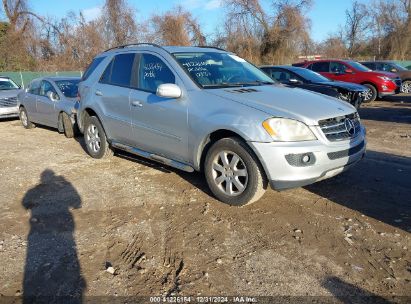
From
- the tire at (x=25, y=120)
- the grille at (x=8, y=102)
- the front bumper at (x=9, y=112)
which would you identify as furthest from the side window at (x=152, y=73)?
the grille at (x=8, y=102)

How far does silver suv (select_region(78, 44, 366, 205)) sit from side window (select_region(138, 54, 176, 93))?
0.05ft

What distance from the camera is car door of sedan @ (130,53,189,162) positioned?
4.99 meters

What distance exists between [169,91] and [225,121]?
85 cm

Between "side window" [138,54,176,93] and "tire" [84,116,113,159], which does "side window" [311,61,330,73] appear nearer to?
"tire" [84,116,113,159]

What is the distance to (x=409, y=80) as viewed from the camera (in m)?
18.9

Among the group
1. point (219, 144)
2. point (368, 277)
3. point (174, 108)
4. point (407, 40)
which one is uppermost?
point (407, 40)

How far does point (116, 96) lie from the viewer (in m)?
6.04

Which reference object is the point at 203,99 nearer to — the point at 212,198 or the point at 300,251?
the point at 212,198

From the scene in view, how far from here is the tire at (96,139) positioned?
6727 mm

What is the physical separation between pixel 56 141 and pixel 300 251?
695cm

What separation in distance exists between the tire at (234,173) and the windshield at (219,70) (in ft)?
2.92

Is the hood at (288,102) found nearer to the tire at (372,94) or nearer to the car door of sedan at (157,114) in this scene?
the car door of sedan at (157,114)

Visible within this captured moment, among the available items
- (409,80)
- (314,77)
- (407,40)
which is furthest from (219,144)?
(407,40)

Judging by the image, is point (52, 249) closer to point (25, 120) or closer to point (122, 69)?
point (122, 69)
